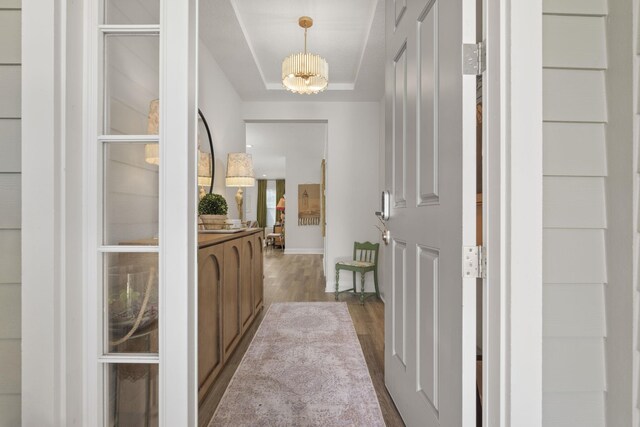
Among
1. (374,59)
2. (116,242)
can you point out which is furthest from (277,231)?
(116,242)

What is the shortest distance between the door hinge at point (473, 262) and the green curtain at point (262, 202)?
11329 millimetres

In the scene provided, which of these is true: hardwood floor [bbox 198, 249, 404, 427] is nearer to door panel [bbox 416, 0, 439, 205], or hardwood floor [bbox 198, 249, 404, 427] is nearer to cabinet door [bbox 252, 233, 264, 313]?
cabinet door [bbox 252, 233, 264, 313]

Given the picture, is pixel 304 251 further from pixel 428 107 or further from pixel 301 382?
pixel 428 107

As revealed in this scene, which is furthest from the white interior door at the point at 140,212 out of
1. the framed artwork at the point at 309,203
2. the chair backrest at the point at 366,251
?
the framed artwork at the point at 309,203

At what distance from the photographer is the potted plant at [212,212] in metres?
2.51

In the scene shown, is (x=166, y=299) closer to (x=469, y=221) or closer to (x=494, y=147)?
(x=469, y=221)

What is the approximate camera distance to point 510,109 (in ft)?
2.88

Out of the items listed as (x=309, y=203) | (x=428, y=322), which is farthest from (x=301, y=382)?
(x=309, y=203)

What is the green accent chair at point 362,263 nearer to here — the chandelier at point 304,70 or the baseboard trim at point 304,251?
the chandelier at point 304,70

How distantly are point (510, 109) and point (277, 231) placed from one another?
10.5 meters

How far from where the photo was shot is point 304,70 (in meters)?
2.68

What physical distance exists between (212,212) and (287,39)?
1.81 meters

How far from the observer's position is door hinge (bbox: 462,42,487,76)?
0.98m

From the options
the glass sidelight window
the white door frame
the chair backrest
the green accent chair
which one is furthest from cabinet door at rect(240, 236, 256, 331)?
the white door frame
